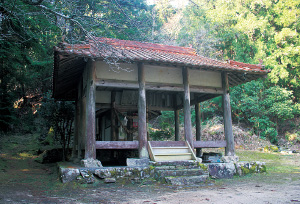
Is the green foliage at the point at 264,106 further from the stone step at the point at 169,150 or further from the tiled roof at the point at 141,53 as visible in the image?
the stone step at the point at 169,150

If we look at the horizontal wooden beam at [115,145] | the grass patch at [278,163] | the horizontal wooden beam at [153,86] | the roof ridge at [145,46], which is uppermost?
the roof ridge at [145,46]

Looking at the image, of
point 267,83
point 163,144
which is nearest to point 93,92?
point 163,144

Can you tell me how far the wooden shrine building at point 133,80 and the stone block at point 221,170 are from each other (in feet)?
3.47

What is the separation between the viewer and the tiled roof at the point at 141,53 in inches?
253

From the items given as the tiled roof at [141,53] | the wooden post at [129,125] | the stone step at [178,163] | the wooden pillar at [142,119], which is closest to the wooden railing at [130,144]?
the wooden pillar at [142,119]

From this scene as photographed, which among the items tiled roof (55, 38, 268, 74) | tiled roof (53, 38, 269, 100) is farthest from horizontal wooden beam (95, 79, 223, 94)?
tiled roof (55, 38, 268, 74)

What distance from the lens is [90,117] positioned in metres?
7.26

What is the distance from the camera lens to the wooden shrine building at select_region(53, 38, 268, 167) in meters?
7.19

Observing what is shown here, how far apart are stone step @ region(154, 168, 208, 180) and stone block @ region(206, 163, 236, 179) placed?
53cm

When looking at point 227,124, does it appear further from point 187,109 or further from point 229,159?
point 187,109

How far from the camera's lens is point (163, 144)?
8328 mm

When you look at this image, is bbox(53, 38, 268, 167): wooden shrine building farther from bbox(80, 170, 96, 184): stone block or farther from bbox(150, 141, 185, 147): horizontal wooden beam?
bbox(80, 170, 96, 184): stone block

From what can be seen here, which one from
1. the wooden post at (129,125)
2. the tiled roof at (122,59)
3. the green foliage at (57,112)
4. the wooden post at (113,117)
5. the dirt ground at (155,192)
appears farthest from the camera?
the green foliage at (57,112)

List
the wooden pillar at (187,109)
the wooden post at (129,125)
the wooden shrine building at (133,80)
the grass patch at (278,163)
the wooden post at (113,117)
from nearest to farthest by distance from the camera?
the wooden shrine building at (133,80) < the wooden pillar at (187,109) < the grass patch at (278,163) < the wooden post at (113,117) < the wooden post at (129,125)
